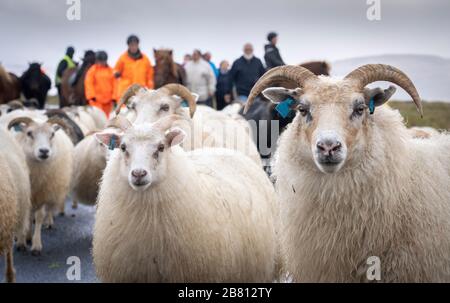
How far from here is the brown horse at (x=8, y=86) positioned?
13625 millimetres

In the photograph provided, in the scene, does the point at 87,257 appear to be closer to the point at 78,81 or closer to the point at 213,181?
the point at 213,181

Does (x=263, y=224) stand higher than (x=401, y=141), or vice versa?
(x=401, y=141)

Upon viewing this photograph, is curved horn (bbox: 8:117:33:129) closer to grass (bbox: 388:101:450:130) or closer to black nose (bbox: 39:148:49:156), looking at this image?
black nose (bbox: 39:148:49:156)

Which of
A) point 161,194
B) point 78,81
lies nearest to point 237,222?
point 161,194

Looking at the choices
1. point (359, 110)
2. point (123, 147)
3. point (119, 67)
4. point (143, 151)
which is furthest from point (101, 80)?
point (359, 110)

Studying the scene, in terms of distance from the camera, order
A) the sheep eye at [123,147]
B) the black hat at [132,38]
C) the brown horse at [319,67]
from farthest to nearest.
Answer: the brown horse at [319,67] < the black hat at [132,38] < the sheep eye at [123,147]

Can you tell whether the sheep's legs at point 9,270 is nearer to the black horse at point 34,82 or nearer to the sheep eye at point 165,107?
the sheep eye at point 165,107

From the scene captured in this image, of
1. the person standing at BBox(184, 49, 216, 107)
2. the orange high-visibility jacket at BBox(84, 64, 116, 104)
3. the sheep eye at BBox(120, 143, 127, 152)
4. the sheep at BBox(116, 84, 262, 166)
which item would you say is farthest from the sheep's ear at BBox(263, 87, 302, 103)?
the person standing at BBox(184, 49, 216, 107)

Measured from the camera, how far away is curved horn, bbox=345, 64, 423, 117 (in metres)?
3.78

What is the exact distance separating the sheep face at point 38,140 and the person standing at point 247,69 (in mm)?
4250

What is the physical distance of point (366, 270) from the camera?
142 inches

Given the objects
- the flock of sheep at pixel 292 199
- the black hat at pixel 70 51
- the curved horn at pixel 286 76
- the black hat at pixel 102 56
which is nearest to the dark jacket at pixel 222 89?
the black hat at pixel 102 56

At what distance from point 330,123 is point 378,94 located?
50 centimetres
